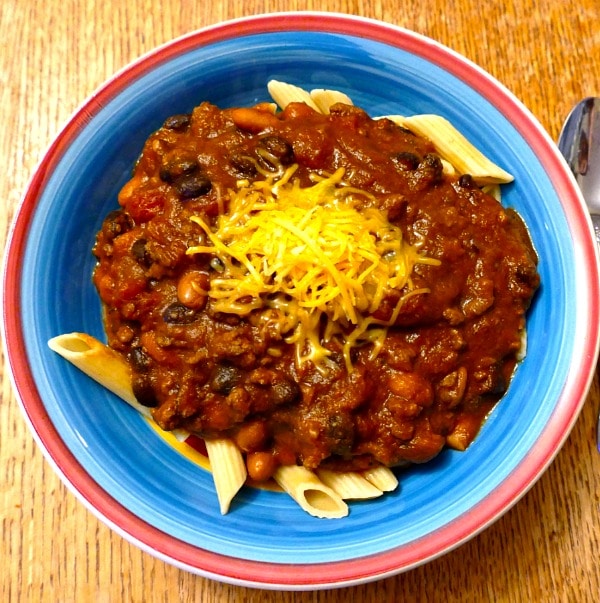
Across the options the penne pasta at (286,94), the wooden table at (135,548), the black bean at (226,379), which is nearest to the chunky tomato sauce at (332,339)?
the black bean at (226,379)

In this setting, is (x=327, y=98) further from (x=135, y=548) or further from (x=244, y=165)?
(x=135, y=548)

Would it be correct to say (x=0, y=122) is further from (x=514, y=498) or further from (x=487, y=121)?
(x=514, y=498)

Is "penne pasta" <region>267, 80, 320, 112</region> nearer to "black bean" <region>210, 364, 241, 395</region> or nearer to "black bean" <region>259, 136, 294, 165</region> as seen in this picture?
"black bean" <region>259, 136, 294, 165</region>

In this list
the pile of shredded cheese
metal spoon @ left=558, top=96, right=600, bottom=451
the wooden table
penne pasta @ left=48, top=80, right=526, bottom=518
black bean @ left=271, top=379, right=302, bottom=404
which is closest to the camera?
the pile of shredded cheese

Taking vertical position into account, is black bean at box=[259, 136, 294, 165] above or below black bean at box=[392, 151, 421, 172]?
above

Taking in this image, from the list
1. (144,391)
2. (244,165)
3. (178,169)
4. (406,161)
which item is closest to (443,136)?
(406,161)

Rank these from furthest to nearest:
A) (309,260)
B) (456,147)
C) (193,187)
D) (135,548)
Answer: (135,548) → (456,147) → (193,187) → (309,260)

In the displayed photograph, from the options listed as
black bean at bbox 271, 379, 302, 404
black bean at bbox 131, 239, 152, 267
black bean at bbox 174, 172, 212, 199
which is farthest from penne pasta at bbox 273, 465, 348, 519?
black bean at bbox 174, 172, 212, 199
